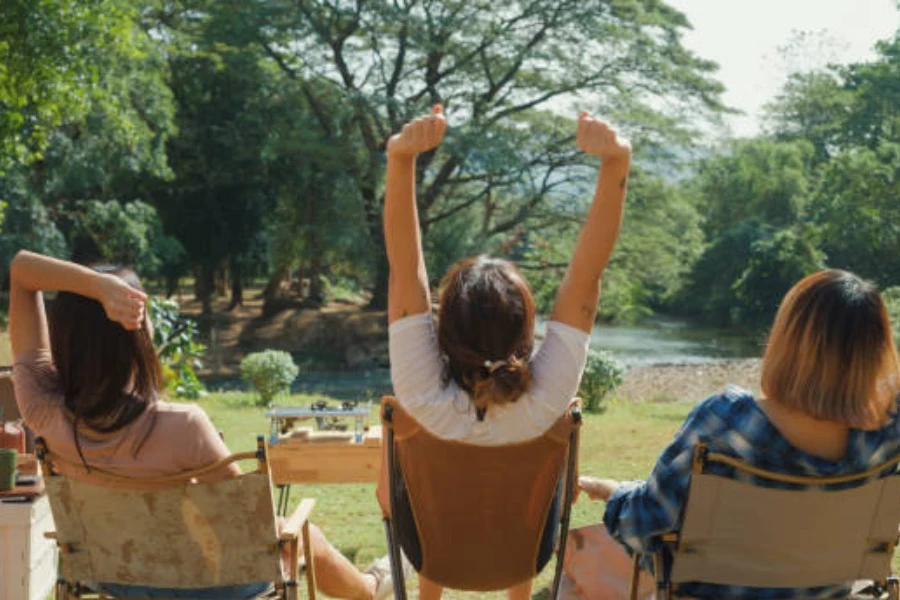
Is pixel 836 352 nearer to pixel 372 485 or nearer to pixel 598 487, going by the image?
pixel 598 487

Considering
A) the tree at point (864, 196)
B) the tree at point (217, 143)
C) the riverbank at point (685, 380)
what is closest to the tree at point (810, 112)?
the tree at point (864, 196)

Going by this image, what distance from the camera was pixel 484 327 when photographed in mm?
2203

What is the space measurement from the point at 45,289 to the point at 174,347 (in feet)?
27.7

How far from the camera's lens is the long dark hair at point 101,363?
222cm

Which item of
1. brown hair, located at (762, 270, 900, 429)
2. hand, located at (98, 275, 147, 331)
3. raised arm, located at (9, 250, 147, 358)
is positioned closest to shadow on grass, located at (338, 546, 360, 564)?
raised arm, located at (9, 250, 147, 358)

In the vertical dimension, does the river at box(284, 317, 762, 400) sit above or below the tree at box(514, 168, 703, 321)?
below

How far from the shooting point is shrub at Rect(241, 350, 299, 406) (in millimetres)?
10938

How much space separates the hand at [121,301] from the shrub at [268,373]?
8855 mm

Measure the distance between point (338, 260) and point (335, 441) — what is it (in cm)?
1866

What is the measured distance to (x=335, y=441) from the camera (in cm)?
434

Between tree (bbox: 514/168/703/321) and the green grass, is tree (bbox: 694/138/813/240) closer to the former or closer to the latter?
tree (bbox: 514/168/703/321)

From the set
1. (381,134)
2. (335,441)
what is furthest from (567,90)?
(335,441)

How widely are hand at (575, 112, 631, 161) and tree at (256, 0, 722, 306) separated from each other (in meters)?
19.1

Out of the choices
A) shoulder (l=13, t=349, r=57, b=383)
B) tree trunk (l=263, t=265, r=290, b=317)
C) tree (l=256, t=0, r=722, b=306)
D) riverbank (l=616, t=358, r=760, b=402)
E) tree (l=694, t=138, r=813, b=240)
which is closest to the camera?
shoulder (l=13, t=349, r=57, b=383)
